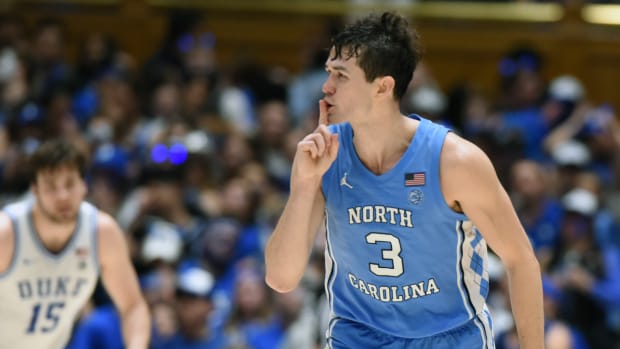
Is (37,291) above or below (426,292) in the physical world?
below

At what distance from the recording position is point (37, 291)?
221 inches

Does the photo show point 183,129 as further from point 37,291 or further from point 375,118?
point 375,118

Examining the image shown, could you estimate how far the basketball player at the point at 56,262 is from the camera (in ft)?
18.0

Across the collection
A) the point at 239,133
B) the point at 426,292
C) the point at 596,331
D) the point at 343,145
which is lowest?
the point at 596,331

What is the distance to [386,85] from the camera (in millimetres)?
4352

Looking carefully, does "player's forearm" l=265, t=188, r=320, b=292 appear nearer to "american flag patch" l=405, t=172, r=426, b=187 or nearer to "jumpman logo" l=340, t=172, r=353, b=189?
"jumpman logo" l=340, t=172, r=353, b=189

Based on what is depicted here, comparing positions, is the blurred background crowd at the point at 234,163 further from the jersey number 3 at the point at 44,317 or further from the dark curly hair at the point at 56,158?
the dark curly hair at the point at 56,158

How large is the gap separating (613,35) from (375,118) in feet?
25.7

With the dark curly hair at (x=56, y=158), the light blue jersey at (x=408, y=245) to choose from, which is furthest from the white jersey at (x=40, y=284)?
the light blue jersey at (x=408, y=245)

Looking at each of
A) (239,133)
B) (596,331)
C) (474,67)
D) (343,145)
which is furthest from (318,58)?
(343,145)

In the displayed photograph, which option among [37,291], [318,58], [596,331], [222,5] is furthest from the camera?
[222,5]

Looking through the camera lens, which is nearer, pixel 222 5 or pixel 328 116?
pixel 328 116

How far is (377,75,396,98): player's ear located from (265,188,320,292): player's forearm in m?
0.45

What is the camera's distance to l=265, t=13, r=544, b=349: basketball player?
13.9 feet
